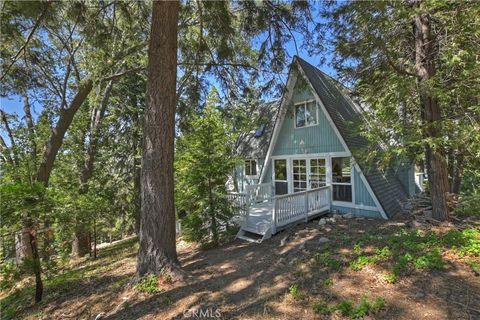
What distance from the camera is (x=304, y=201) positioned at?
28.1 feet

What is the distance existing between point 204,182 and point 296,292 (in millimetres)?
4354

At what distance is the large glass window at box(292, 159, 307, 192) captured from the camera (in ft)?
34.6

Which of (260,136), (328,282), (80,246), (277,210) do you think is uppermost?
(260,136)

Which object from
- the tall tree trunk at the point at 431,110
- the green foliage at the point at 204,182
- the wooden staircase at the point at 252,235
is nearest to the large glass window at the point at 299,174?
the wooden staircase at the point at 252,235

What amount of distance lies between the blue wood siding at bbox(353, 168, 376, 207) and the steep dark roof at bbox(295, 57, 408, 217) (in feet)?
1.11

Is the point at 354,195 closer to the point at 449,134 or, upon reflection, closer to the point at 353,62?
the point at 449,134

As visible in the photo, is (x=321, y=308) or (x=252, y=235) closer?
(x=321, y=308)

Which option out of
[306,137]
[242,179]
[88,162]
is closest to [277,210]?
[306,137]

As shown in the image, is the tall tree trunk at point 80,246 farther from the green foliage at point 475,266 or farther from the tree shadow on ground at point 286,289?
the green foliage at point 475,266

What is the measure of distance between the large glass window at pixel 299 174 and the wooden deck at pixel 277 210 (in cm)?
131

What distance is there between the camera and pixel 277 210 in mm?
7645

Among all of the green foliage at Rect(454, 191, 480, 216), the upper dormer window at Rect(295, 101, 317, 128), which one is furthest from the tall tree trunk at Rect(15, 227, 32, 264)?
the green foliage at Rect(454, 191, 480, 216)

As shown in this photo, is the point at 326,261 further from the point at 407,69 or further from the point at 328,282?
the point at 407,69

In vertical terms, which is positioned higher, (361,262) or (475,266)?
(475,266)
